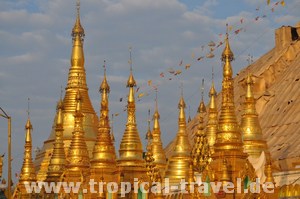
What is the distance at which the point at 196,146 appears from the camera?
129 ft

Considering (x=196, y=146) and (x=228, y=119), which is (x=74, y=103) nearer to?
(x=196, y=146)

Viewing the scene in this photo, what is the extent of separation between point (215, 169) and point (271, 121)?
70.3 feet

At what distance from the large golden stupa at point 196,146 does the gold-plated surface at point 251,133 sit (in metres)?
0.04

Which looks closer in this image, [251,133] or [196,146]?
[251,133]

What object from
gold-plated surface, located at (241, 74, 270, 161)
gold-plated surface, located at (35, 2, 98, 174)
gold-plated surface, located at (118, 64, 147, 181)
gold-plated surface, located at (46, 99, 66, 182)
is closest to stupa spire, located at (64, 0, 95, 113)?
gold-plated surface, located at (35, 2, 98, 174)

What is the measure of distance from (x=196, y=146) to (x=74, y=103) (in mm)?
10421

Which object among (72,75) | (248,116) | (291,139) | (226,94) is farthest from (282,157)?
(72,75)

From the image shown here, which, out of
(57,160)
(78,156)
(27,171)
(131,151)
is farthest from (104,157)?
(27,171)

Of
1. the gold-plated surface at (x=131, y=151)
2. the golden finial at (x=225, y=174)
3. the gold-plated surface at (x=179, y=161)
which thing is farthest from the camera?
the gold-plated surface at (x=179, y=161)

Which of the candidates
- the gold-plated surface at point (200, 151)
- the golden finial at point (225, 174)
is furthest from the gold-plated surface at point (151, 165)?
the golden finial at point (225, 174)

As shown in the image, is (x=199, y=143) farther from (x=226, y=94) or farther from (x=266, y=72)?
(x=266, y=72)

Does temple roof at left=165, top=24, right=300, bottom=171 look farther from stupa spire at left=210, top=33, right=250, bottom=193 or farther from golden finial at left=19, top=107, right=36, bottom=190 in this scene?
golden finial at left=19, top=107, right=36, bottom=190

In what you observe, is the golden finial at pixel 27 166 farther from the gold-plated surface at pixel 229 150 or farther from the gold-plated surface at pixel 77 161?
the gold-plated surface at pixel 229 150

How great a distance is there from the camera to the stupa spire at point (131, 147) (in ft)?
108
